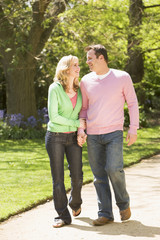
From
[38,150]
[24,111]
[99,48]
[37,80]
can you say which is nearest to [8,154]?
[38,150]

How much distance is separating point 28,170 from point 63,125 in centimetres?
438

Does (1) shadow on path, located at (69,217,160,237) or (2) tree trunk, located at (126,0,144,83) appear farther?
A: (2) tree trunk, located at (126,0,144,83)

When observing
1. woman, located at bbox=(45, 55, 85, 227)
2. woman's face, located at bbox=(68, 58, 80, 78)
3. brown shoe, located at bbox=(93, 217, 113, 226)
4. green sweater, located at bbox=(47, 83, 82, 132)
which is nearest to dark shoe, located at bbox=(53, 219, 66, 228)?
woman, located at bbox=(45, 55, 85, 227)

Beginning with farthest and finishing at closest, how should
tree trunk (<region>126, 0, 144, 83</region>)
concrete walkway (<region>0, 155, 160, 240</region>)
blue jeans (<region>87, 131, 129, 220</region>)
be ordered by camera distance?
tree trunk (<region>126, 0, 144, 83</region>) < blue jeans (<region>87, 131, 129, 220</region>) < concrete walkway (<region>0, 155, 160, 240</region>)

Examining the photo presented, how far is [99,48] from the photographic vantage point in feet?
15.5

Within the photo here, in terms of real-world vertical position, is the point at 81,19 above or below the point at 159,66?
above

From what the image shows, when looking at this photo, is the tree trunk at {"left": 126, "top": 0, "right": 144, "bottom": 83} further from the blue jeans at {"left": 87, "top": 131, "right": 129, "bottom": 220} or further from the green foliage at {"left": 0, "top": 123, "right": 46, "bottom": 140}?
the blue jeans at {"left": 87, "top": 131, "right": 129, "bottom": 220}

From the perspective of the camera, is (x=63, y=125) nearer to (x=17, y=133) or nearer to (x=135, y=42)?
(x=17, y=133)

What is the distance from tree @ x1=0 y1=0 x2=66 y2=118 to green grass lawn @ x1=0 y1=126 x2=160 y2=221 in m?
1.77

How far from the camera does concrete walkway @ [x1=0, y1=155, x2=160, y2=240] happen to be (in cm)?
446

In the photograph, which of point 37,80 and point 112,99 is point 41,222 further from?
point 37,80

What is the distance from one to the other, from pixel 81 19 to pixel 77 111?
28.0 feet

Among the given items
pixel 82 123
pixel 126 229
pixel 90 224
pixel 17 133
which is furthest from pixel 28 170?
pixel 17 133

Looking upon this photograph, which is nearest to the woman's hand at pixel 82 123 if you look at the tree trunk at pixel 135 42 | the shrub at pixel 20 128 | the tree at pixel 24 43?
the tree at pixel 24 43
